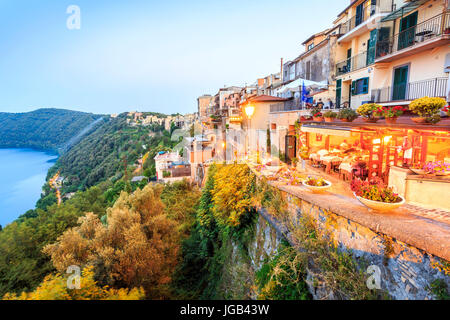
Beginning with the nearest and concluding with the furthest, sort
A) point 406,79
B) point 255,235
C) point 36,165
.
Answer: point 255,235
point 406,79
point 36,165

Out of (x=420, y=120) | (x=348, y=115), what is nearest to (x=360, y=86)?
(x=348, y=115)

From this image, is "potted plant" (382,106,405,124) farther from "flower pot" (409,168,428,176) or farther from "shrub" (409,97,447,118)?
"flower pot" (409,168,428,176)

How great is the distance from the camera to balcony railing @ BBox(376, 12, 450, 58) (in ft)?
26.7

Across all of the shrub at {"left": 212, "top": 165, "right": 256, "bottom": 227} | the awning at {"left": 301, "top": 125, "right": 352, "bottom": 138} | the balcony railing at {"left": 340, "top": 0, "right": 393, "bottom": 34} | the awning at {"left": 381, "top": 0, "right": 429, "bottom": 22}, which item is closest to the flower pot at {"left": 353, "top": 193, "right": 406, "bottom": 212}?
the awning at {"left": 301, "top": 125, "right": 352, "bottom": 138}

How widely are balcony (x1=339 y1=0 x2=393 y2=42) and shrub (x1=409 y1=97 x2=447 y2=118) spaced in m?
10.4

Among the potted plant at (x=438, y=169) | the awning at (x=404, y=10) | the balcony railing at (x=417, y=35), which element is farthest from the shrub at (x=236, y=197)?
the awning at (x=404, y=10)

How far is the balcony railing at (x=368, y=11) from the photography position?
36.7ft

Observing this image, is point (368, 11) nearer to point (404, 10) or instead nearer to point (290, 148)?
point (404, 10)

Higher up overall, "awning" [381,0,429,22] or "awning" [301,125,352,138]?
"awning" [381,0,429,22]

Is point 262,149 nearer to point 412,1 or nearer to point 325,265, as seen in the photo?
point 412,1

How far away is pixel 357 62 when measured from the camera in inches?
531
